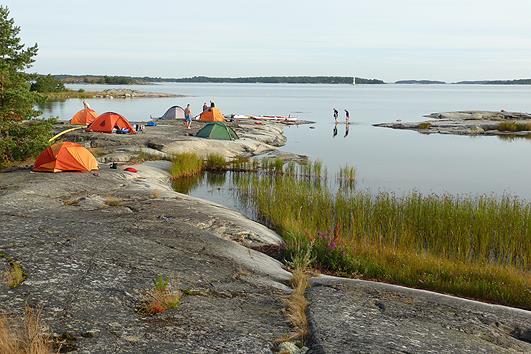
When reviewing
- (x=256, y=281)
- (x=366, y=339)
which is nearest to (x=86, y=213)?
(x=256, y=281)

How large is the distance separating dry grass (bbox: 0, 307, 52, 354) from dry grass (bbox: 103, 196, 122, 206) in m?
7.91

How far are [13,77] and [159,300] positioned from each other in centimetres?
1430

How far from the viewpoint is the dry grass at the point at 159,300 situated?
281 inches

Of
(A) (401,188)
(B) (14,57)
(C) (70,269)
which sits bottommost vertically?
(A) (401,188)

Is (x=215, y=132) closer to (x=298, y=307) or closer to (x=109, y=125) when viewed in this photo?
(x=109, y=125)

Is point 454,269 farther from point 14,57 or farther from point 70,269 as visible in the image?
point 14,57

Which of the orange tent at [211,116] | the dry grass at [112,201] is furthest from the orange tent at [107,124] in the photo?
the dry grass at [112,201]

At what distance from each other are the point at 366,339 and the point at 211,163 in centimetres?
2132

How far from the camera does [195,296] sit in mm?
7957

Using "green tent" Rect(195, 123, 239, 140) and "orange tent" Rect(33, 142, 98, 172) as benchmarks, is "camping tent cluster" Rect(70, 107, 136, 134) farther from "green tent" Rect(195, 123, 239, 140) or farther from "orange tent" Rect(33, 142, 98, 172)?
"orange tent" Rect(33, 142, 98, 172)

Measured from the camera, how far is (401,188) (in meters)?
24.2

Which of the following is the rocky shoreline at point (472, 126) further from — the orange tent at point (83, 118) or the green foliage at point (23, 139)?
the green foliage at point (23, 139)

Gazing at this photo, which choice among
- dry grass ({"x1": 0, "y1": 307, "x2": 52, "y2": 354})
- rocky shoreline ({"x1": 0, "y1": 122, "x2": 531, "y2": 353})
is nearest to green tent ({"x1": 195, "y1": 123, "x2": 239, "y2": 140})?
rocky shoreline ({"x1": 0, "y1": 122, "x2": 531, "y2": 353})

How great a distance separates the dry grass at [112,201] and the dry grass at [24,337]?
791 centimetres
